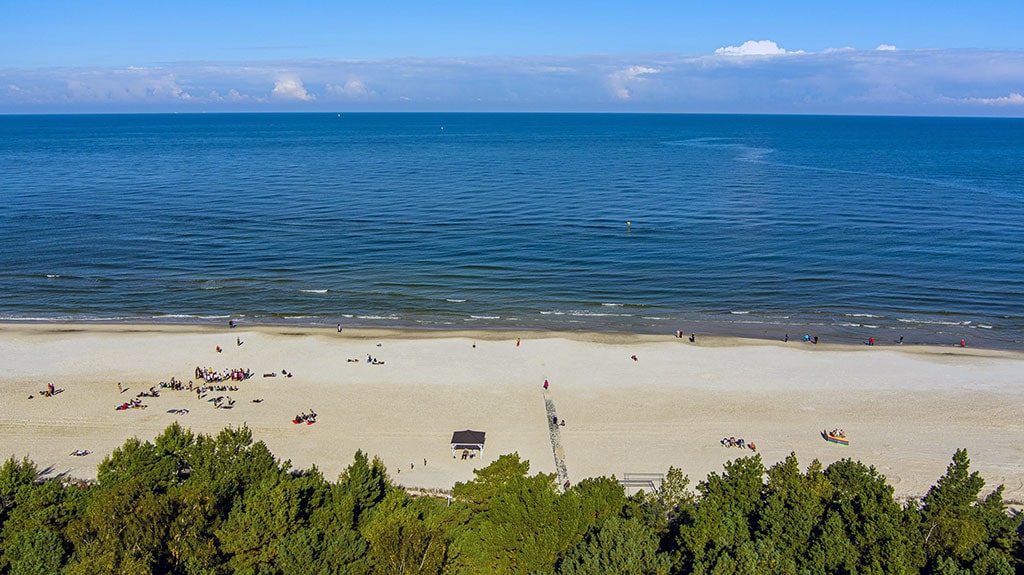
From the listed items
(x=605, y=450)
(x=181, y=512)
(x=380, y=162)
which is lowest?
(x=605, y=450)

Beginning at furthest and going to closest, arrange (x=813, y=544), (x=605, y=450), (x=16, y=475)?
(x=605, y=450) → (x=16, y=475) → (x=813, y=544)

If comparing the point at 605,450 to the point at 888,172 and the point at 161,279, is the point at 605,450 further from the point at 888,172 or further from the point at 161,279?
the point at 888,172

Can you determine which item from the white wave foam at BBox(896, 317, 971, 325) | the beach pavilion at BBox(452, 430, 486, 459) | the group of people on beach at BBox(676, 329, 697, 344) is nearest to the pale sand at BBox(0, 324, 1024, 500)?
the group of people on beach at BBox(676, 329, 697, 344)

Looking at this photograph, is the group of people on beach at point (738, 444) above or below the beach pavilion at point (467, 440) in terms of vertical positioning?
below

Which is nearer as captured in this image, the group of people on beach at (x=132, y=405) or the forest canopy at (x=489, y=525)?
the forest canopy at (x=489, y=525)

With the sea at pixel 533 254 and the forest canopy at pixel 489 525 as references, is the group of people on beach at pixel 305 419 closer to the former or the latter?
the forest canopy at pixel 489 525

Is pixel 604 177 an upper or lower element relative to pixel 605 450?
upper

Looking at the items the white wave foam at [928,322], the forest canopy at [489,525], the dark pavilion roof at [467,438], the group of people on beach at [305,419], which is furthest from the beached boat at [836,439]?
the group of people on beach at [305,419]

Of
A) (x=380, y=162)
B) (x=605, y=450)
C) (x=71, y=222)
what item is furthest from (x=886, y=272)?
(x=380, y=162)
